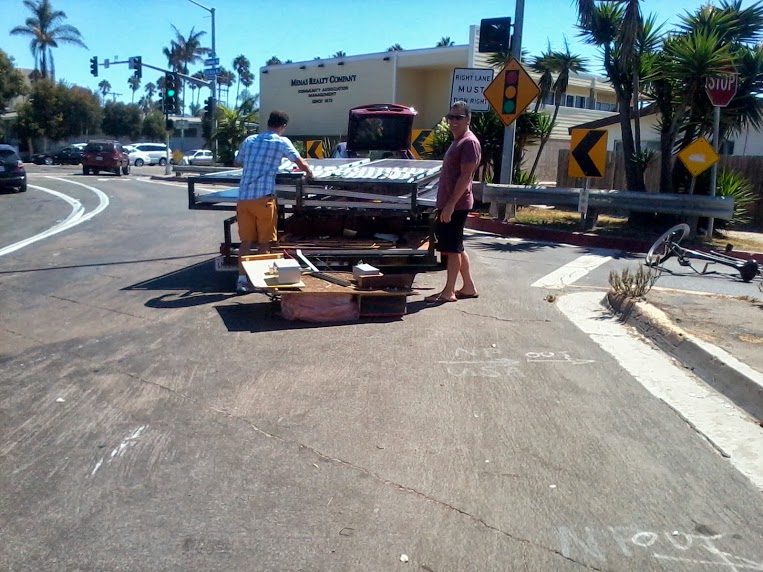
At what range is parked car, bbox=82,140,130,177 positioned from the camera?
120 feet

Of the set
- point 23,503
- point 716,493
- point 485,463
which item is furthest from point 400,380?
point 23,503

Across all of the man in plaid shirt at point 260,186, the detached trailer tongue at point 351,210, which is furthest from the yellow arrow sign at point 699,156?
the man in plaid shirt at point 260,186

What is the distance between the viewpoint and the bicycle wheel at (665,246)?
8414mm

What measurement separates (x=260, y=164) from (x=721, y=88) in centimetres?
881

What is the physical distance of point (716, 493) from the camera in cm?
377

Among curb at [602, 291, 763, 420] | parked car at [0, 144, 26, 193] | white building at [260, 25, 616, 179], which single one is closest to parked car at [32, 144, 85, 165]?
white building at [260, 25, 616, 179]

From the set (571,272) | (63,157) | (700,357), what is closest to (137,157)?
(63,157)

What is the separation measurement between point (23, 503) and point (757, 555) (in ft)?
10.9

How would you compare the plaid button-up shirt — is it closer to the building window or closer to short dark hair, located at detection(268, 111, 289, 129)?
short dark hair, located at detection(268, 111, 289, 129)

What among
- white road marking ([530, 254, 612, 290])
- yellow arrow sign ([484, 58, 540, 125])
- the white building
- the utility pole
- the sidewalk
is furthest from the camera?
the white building

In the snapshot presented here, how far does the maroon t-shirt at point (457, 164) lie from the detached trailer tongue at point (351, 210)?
0.69 metres

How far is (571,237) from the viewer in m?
13.0

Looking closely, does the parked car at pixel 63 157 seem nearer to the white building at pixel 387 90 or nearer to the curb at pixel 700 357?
the white building at pixel 387 90

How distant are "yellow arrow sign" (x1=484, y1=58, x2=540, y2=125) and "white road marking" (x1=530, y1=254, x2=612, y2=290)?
3.95 meters
